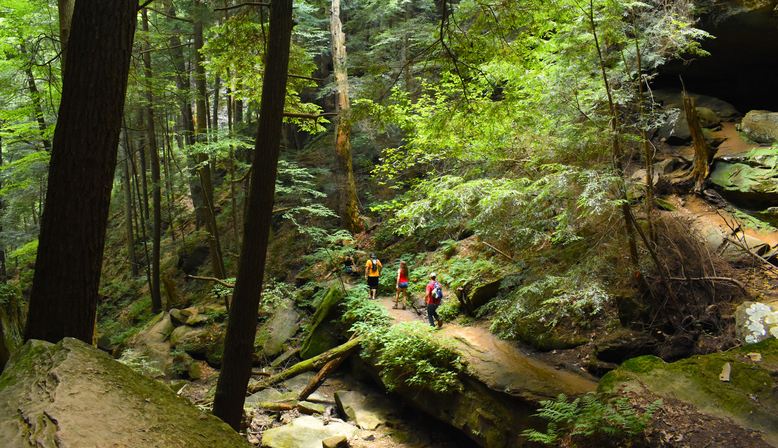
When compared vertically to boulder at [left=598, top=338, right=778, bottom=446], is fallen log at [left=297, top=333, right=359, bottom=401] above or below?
below

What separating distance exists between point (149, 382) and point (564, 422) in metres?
4.90

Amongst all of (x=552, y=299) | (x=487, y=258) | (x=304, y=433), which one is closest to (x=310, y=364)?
(x=304, y=433)

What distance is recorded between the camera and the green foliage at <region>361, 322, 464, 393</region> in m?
7.17

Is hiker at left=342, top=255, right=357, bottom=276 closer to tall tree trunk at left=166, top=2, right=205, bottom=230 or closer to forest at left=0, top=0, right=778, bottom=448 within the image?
forest at left=0, top=0, right=778, bottom=448

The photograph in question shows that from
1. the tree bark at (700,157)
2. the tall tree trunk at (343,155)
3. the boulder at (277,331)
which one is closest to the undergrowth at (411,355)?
the boulder at (277,331)

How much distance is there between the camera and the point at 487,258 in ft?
35.2

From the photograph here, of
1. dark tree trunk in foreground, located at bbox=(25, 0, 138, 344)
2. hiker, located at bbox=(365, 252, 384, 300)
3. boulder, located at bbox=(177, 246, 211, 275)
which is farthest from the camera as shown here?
boulder, located at bbox=(177, 246, 211, 275)

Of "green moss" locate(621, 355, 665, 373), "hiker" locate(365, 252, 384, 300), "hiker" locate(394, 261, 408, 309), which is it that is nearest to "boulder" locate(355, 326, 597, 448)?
"green moss" locate(621, 355, 665, 373)

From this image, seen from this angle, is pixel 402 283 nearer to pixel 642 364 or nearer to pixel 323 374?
pixel 323 374

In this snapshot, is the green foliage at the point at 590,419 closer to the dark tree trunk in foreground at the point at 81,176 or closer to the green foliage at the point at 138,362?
the dark tree trunk in foreground at the point at 81,176

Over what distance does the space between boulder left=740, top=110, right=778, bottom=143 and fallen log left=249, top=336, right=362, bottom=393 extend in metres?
11.3

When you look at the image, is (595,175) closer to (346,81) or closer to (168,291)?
(346,81)

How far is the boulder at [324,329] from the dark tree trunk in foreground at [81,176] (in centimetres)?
757

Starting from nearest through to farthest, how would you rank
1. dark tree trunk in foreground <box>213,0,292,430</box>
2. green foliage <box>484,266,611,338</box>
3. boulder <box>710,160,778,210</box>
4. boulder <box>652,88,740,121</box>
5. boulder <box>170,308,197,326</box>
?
dark tree trunk in foreground <box>213,0,292,430</box> < green foliage <box>484,266,611,338</box> < boulder <box>710,160,778,210</box> < boulder <box>652,88,740,121</box> < boulder <box>170,308,197,326</box>
